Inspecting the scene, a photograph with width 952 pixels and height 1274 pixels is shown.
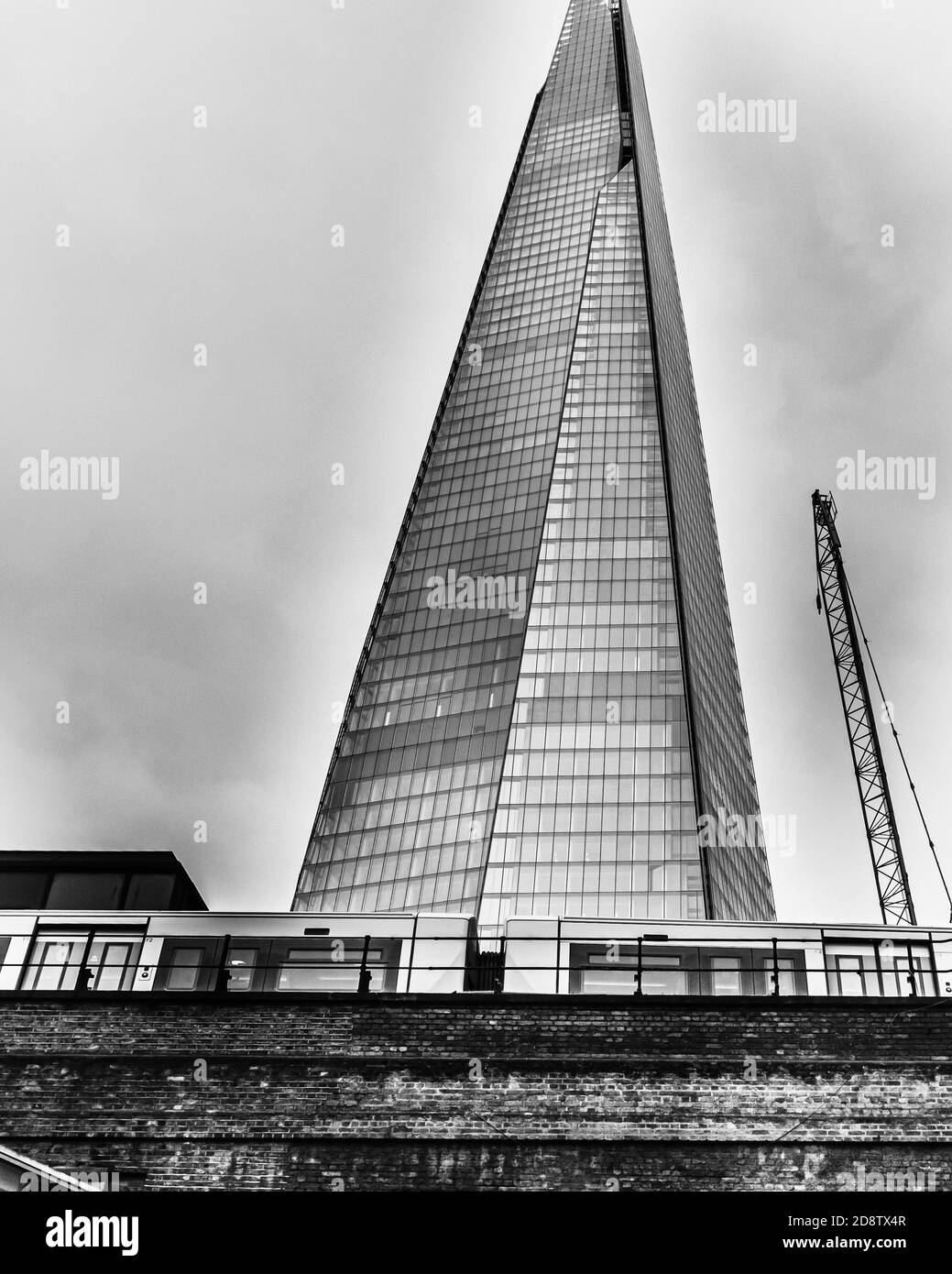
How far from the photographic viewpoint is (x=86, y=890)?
1649 inches

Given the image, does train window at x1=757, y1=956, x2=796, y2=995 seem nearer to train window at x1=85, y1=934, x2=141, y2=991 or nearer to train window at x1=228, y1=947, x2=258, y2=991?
train window at x1=228, y1=947, x2=258, y2=991

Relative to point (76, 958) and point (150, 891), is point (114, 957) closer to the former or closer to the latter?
point (76, 958)

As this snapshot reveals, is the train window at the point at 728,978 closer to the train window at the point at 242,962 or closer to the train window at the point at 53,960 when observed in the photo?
the train window at the point at 242,962

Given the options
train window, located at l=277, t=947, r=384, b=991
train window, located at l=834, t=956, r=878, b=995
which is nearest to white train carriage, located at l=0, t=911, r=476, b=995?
train window, located at l=277, t=947, r=384, b=991

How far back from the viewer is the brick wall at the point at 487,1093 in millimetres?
23875

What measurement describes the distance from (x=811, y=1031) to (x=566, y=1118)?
5.08 metres

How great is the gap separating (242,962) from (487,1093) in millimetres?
11200

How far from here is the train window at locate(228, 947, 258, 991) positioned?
33.7m

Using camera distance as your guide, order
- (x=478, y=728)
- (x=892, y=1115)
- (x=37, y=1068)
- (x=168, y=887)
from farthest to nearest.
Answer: (x=478, y=728), (x=168, y=887), (x=37, y=1068), (x=892, y=1115)

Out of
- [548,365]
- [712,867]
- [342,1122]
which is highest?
[548,365]
